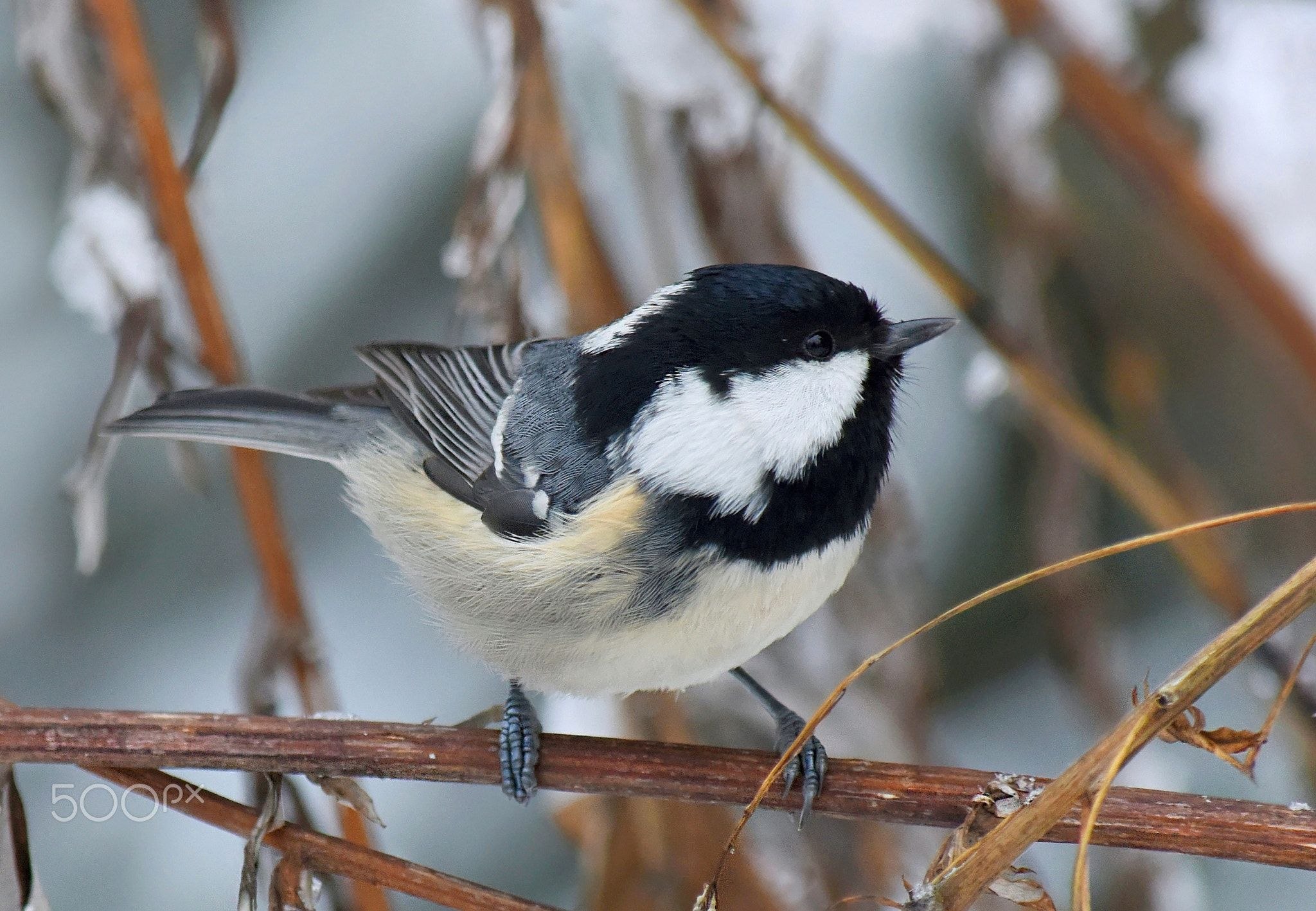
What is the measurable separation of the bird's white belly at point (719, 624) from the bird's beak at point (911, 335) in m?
0.17

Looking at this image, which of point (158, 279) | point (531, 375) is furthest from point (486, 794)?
point (158, 279)

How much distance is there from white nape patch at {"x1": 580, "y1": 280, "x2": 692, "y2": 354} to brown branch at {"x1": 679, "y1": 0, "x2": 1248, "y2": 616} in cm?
28

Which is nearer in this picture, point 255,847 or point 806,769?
point 255,847

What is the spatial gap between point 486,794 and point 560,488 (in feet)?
2.77

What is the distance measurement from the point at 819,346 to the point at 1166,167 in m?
0.56

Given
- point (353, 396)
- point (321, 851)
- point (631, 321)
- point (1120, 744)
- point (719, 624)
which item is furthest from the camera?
point (353, 396)

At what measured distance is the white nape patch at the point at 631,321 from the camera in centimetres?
111

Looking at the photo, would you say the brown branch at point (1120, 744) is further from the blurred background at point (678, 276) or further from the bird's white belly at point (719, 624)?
the blurred background at point (678, 276)

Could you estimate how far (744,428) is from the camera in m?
1.05

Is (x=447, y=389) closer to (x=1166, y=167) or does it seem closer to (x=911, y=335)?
(x=911, y=335)

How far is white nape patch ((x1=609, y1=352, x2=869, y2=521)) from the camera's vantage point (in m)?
1.04

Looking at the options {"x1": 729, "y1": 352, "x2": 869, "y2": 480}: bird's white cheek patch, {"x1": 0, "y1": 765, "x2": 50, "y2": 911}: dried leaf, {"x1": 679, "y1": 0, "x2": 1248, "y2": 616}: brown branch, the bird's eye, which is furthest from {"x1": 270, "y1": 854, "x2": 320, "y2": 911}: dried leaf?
{"x1": 679, "y1": 0, "x2": 1248, "y2": 616}: brown branch

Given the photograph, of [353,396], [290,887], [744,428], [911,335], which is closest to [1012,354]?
[911,335]

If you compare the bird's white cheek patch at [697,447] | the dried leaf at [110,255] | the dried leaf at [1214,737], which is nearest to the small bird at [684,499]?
the bird's white cheek patch at [697,447]
